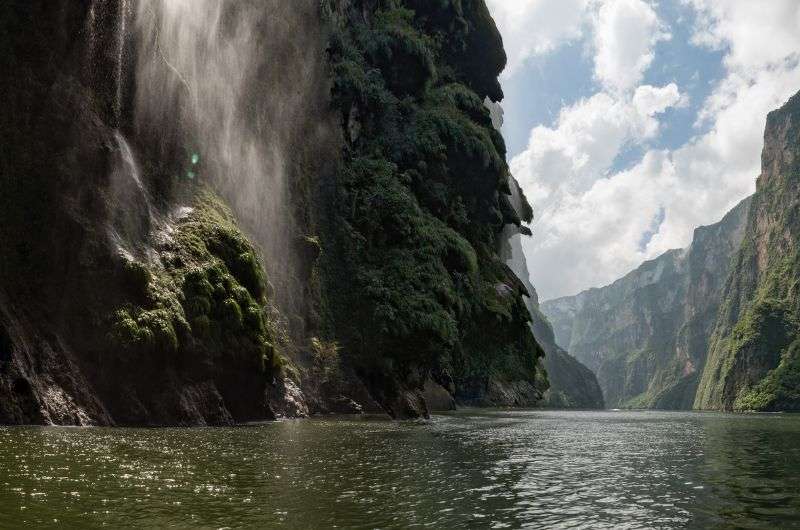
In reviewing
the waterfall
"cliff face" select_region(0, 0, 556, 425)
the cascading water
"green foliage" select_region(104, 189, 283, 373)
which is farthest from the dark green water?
the cascading water

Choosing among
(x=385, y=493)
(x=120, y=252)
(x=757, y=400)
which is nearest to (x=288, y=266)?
Answer: (x=120, y=252)

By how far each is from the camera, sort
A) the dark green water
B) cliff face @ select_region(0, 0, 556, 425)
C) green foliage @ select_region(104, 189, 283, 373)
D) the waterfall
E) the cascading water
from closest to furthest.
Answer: the dark green water
cliff face @ select_region(0, 0, 556, 425)
green foliage @ select_region(104, 189, 283, 373)
the waterfall
the cascading water

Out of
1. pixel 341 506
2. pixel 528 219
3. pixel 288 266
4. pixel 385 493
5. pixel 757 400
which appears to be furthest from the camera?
pixel 757 400

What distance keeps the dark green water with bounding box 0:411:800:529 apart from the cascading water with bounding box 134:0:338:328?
1390cm

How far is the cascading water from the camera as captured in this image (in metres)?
26.3

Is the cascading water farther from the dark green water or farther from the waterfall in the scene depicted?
the dark green water

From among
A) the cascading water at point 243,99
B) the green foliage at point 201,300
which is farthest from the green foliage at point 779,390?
the green foliage at point 201,300

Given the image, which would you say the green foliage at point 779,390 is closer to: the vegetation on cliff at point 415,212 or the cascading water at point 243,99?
the vegetation on cliff at point 415,212

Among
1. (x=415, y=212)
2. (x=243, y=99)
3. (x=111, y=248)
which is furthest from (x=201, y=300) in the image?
(x=415, y=212)

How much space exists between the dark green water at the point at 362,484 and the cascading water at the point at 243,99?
45.6 feet

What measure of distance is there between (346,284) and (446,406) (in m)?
25.7

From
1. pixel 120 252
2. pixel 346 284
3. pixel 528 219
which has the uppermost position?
pixel 528 219

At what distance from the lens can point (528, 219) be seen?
70.5 meters

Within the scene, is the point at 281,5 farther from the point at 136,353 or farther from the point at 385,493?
the point at 385,493
